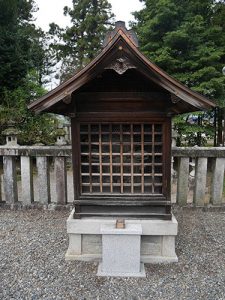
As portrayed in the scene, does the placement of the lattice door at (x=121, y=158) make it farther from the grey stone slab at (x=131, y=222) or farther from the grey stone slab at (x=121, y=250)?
the grey stone slab at (x=121, y=250)

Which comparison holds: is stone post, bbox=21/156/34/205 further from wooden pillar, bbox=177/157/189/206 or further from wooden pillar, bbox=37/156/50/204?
wooden pillar, bbox=177/157/189/206

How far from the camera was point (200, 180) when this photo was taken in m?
5.66

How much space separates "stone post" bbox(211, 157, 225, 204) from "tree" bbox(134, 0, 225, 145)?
13.7 feet

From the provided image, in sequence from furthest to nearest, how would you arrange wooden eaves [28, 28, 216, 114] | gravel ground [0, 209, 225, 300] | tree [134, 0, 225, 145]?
1. tree [134, 0, 225, 145]
2. gravel ground [0, 209, 225, 300]
3. wooden eaves [28, 28, 216, 114]

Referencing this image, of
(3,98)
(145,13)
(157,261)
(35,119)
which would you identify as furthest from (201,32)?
(157,261)

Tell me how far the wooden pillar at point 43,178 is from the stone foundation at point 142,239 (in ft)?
7.19

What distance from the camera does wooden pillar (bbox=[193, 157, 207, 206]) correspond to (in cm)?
558

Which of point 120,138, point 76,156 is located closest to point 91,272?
point 76,156

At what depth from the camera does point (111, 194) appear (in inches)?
149

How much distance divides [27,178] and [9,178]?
397 mm

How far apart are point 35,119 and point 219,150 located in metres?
7.43

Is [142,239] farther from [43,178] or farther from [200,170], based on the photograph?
[43,178]

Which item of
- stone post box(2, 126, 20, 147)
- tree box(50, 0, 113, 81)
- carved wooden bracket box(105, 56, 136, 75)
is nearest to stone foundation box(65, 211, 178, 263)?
carved wooden bracket box(105, 56, 136, 75)

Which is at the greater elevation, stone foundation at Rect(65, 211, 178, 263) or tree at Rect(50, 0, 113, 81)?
tree at Rect(50, 0, 113, 81)
